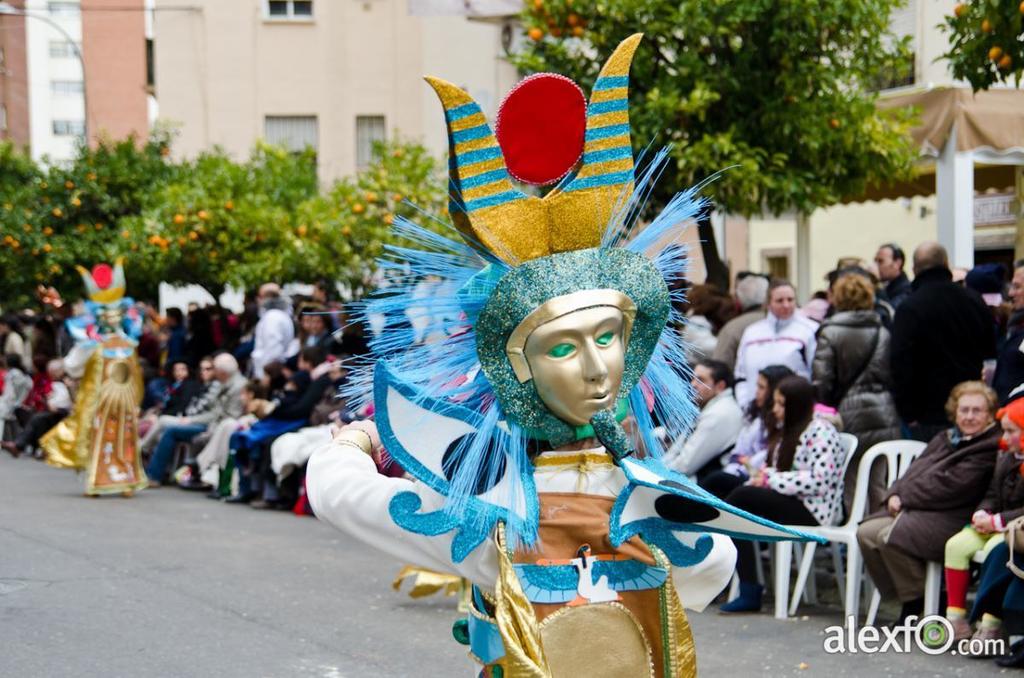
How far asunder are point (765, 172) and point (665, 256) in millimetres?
7187

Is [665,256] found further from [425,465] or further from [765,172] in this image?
[765,172]

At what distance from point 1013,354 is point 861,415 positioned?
1178 mm

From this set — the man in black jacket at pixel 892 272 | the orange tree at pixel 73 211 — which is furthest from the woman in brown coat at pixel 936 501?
the orange tree at pixel 73 211

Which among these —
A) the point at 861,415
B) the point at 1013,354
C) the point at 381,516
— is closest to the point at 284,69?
the point at 861,415

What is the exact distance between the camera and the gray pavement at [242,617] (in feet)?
20.7

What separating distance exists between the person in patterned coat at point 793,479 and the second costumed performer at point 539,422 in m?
3.91

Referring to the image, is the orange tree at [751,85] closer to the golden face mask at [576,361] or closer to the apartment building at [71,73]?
the golden face mask at [576,361]

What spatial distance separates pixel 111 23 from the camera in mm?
42000

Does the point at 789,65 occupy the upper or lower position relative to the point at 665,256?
upper

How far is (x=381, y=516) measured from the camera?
3.19m

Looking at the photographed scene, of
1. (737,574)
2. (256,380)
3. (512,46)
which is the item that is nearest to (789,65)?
(737,574)

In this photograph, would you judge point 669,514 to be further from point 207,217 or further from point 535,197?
point 207,217

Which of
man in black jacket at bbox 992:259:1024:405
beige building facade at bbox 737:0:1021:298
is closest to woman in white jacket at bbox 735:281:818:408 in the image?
man in black jacket at bbox 992:259:1024:405

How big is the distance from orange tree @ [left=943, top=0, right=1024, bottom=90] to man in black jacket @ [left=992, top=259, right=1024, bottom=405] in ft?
3.33
